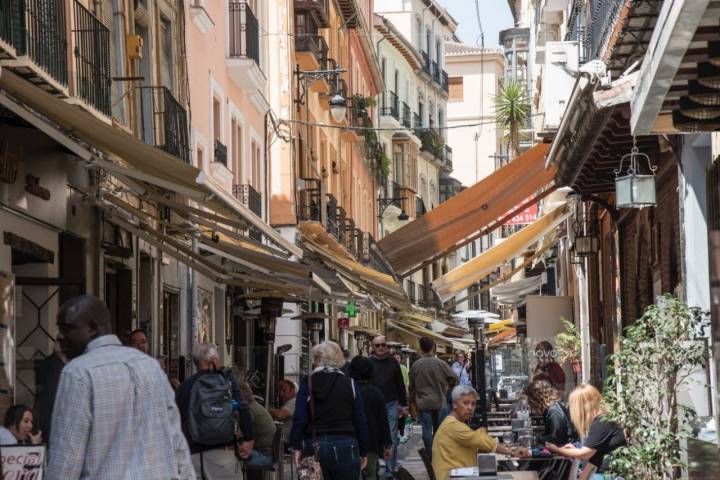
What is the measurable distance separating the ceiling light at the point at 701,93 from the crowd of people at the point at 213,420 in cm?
294

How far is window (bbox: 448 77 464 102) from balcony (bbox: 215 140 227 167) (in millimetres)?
61471

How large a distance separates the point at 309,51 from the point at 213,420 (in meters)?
22.4

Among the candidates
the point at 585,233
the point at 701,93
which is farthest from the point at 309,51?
the point at 701,93

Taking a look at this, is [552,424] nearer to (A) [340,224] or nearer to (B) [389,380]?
(B) [389,380]

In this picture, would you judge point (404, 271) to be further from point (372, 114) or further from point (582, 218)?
point (372, 114)

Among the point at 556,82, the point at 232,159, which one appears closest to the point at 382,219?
the point at 232,159

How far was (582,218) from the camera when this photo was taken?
2581 cm

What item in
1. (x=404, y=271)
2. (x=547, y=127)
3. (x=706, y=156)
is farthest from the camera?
(x=404, y=271)

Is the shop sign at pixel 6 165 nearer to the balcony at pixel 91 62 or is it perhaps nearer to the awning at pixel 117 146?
the awning at pixel 117 146

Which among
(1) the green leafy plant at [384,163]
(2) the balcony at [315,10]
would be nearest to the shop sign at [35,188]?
(2) the balcony at [315,10]

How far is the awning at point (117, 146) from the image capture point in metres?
10.8

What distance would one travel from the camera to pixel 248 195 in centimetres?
2706

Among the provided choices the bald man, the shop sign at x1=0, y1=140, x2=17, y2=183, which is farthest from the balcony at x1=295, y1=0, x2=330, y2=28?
the bald man

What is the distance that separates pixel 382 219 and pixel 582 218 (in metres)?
33.8
